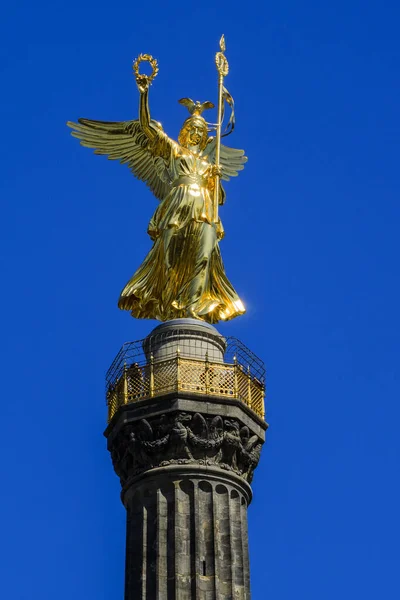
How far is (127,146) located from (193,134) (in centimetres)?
194

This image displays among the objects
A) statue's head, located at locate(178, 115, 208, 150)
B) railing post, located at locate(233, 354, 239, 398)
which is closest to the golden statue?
statue's head, located at locate(178, 115, 208, 150)

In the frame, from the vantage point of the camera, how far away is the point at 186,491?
37750 mm

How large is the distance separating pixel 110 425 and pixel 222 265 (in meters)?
5.81

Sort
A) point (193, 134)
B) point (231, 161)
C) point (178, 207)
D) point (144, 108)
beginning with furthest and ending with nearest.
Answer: point (231, 161)
point (193, 134)
point (144, 108)
point (178, 207)

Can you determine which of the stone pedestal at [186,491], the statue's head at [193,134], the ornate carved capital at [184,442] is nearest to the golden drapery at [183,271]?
the statue's head at [193,134]

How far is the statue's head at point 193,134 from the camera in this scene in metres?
44.1

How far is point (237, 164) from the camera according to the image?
47.1 m

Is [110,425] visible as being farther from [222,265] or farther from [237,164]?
[237,164]

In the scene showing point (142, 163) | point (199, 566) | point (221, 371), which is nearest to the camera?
point (199, 566)

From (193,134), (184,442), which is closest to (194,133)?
(193,134)

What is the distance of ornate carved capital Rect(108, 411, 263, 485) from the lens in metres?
38.0

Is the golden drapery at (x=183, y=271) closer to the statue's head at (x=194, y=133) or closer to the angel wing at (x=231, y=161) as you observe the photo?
the statue's head at (x=194, y=133)

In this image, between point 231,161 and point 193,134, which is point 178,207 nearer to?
point 193,134

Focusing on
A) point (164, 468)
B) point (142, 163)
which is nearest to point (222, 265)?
point (142, 163)
